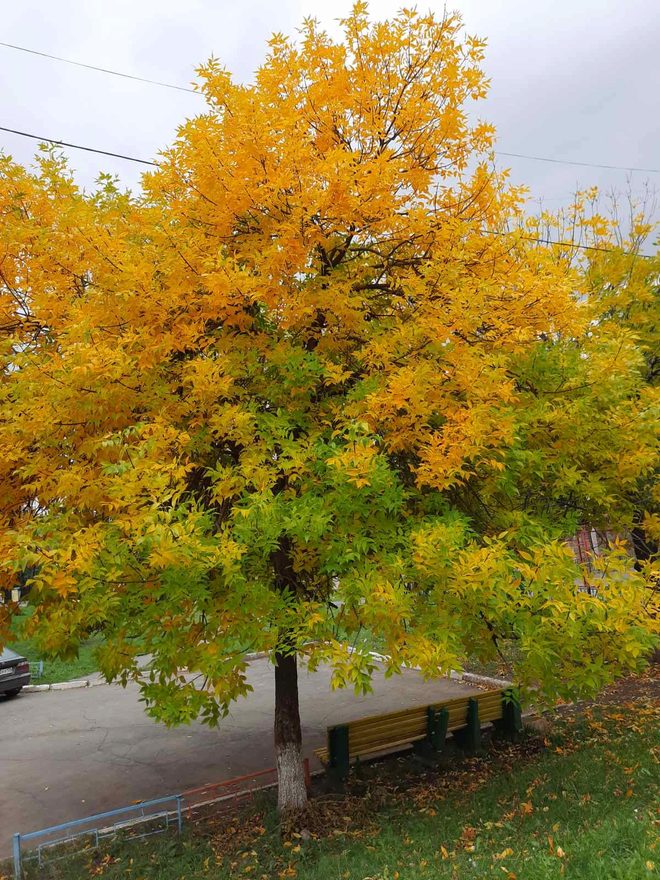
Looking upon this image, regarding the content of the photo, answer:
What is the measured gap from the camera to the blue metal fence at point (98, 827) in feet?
21.9

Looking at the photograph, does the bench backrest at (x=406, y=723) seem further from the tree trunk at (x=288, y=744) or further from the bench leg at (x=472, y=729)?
the tree trunk at (x=288, y=744)

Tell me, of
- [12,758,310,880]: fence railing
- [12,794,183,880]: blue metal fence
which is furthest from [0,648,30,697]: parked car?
[12,794,183,880]: blue metal fence

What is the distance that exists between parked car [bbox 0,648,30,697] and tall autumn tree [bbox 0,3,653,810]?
1044cm

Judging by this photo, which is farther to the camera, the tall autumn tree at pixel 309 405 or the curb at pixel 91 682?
the curb at pixel 91 682

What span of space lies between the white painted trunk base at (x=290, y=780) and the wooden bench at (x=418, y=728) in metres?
1.22

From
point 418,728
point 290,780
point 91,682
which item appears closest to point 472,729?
point 418,728

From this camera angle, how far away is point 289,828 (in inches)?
270

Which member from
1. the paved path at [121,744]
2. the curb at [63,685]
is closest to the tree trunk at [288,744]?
the paved path at [121,744]

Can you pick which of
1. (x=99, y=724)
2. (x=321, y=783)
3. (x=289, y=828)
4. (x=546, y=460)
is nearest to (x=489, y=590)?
(x=546, y=460)

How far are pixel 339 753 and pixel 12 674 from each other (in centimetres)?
979

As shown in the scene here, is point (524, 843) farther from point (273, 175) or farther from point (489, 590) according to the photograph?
point (273, 175)

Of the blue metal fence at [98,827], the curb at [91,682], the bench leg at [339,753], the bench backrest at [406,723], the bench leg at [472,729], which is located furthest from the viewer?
the curb at [91,682]

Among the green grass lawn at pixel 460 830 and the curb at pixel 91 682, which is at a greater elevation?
the green grass lawn at pixel 460 830

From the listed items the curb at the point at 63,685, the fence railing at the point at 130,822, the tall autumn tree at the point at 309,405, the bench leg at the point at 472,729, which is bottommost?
the curb at the point at 63,685
